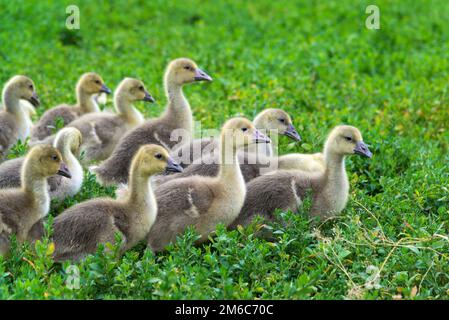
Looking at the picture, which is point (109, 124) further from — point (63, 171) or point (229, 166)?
point (229, 166)

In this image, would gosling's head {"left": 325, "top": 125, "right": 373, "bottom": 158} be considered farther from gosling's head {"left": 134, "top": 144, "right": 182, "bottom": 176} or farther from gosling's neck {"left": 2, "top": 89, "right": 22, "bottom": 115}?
gosling's neck {"left": 2, "top": 89, "right": 22, "bottom": 115}

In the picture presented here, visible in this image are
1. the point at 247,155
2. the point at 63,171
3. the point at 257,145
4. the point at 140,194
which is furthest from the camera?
the point at 257,145

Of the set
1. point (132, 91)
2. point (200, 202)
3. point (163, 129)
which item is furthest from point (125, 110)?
point (200, 202)

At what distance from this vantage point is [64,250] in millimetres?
6078

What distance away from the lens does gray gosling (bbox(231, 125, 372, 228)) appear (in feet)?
22.2

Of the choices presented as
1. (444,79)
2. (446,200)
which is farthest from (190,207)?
(444,79)

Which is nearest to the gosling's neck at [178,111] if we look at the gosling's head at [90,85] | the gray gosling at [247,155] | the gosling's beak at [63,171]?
the gray gosling at [247,155]

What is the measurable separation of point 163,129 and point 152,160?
1851 millimetres

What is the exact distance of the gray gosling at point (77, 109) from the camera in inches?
347

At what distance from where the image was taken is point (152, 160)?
21.0ft

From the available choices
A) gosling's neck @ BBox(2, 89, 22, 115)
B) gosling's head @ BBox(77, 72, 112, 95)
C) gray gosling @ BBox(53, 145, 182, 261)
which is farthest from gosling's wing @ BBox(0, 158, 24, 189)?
gosling's head @ BBox(77, 72, 112, 95)

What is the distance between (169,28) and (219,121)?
4976mm
